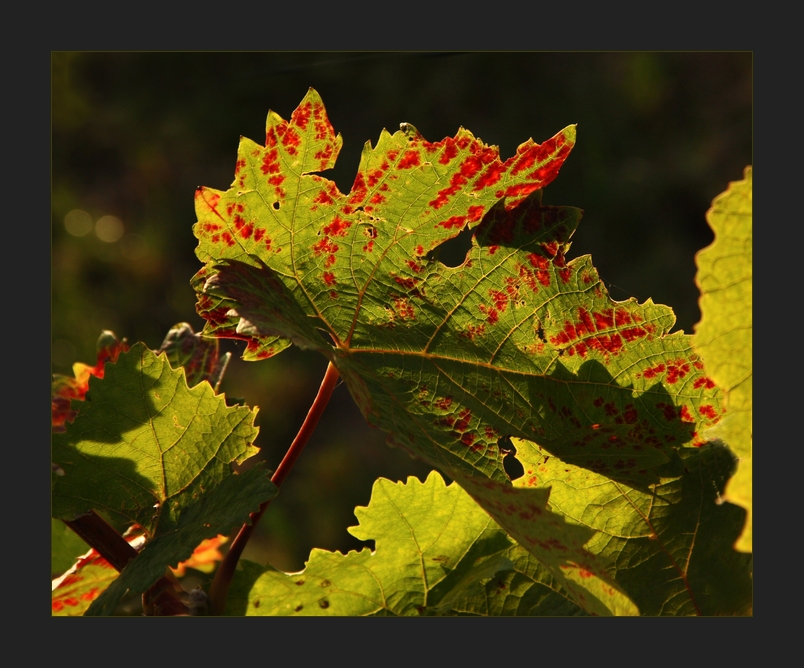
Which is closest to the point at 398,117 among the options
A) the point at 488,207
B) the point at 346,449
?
the point at 346,449

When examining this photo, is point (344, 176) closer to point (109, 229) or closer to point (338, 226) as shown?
point (109, 229)

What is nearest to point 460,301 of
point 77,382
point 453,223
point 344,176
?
point 453,223

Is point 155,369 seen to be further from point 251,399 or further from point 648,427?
point 251,399

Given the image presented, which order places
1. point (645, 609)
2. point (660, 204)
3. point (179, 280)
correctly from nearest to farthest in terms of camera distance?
point (645, 609) < point (660, 204) < point (179, 280)

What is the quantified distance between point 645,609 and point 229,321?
0.31 m

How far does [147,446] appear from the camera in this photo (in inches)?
20.5

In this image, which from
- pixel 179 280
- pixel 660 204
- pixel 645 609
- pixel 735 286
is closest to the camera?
pixel 735 286

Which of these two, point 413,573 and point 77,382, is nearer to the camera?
point 413,573

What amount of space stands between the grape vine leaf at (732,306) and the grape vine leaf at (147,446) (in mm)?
270

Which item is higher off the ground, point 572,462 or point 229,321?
point 229,321

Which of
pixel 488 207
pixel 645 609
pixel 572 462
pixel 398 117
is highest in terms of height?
pixel 398 117

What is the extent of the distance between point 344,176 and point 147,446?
1.45 meters

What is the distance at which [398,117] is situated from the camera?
5.72 feet

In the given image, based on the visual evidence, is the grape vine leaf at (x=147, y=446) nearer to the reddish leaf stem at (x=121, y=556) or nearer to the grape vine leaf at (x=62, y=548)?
the reddish leaf stem at (x=121, y=556)
